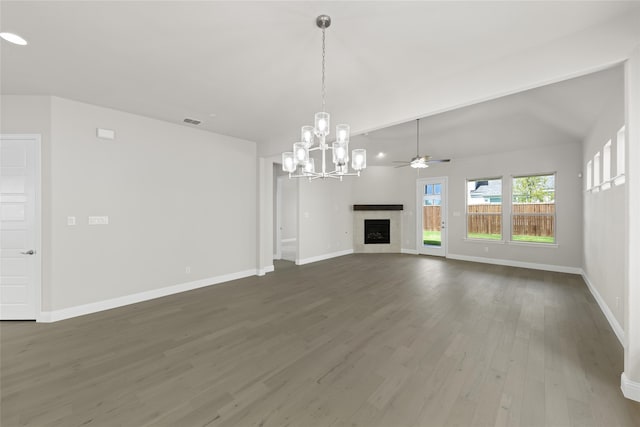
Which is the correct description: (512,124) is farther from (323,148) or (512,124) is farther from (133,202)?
(133,202)

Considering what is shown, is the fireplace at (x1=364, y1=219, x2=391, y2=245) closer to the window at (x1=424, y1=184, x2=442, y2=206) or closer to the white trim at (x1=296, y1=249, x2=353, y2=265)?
the white trim at (x1=296, y1=249, x2=353, y2=265)

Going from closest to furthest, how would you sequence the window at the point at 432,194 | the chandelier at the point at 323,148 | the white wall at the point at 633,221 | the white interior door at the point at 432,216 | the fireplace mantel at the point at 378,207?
1. the white wall at the point at 633,221
2. the chandelier at the point at 323,148
3. the white interior door at the point at 432,216
4. the window at the point at 432,194
5. the fireplace mantel at the point at 378,207

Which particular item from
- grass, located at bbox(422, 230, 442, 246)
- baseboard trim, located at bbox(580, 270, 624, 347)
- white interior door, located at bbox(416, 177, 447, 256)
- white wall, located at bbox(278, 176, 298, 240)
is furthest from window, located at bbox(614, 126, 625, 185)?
white wall, located at bbox(278, 176, 298, 240)

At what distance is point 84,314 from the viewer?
11.9ft

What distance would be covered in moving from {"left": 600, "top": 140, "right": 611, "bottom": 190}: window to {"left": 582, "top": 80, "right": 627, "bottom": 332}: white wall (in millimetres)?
91

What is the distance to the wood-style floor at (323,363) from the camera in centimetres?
184

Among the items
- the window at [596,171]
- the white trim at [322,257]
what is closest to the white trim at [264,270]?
the white trim at [322,257]

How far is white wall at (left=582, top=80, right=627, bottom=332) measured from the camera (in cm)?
292

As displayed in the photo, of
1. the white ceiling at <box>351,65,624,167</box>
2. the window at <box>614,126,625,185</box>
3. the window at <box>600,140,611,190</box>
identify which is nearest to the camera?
the window at <box>614,126,625,185</box>

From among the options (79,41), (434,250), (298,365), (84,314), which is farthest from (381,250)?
(79,41)

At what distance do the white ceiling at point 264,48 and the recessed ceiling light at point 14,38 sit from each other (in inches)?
2.7

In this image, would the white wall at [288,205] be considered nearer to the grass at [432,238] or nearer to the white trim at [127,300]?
the white trim at [127,300]

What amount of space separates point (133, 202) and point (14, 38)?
230 centimetres

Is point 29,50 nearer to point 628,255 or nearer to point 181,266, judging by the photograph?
point 181,266
